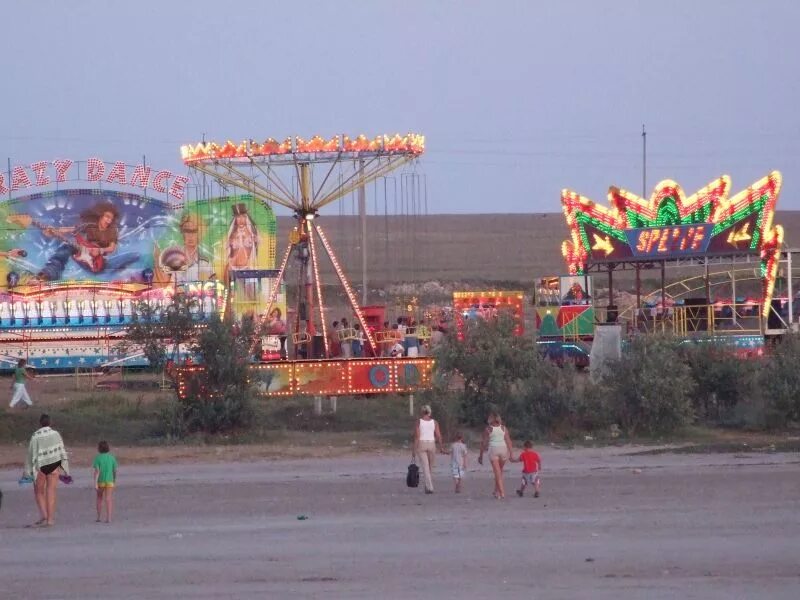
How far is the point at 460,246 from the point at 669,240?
73.5 metres

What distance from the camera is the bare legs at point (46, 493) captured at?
54.8 feet

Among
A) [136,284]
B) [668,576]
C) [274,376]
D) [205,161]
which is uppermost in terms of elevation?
[205,161]

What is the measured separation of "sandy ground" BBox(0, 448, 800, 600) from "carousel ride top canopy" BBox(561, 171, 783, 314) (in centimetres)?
1366

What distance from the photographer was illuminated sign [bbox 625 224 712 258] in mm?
35906

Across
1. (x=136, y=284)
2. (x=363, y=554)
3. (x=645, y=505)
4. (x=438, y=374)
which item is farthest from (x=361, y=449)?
(x=136, y=284)

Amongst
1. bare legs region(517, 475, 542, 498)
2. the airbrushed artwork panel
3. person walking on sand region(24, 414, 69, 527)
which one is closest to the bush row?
bare legs region(517, 475, 542, 498)

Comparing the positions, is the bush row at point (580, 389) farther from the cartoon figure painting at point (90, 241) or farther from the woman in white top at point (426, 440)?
the cartoon figure painting at point (90, 241)

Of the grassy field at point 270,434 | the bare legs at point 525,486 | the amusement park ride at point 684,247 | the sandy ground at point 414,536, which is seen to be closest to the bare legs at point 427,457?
the sandy ground at point 414,536

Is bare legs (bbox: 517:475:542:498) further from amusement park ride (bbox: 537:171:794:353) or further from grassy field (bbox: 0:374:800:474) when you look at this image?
amusement park ride (bbox: 537:171:794:353)

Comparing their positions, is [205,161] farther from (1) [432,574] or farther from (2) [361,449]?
(1) [432,574]

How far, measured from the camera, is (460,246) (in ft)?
360

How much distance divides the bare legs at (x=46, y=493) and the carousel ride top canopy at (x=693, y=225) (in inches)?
902

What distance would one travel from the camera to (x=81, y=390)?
3616 cm

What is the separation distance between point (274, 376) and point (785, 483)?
12.8 metres
